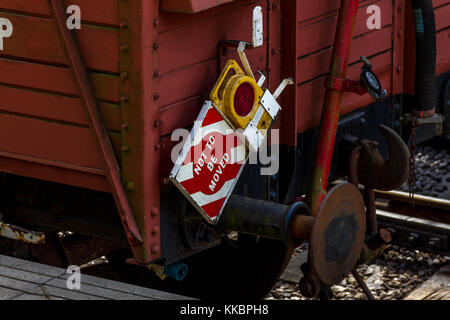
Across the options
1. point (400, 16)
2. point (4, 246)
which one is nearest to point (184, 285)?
point (4, 246)

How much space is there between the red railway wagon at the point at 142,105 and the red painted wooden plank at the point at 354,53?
0.04 feet

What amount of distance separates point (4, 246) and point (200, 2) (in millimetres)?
2695

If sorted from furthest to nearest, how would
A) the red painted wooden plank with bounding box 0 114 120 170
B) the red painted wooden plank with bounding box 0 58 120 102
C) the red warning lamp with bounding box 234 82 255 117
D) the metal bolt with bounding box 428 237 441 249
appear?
1. the metal bolt with bounding box 428 237 441 249
2. the red warning lamp with bounding box 234 82 255 117
3. the red painted wooden plank with bounding box 0 114 120 170
4. the red painted wooden plank with bounding box 0 58 120 102

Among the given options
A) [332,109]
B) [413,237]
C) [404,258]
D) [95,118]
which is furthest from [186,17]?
[404,258]

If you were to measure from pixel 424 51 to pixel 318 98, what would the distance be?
2.60 ft

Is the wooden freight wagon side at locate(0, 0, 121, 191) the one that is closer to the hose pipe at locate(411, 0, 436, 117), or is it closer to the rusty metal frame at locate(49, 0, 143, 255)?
the rusty metal frame at locate(49, 0, 143, 255)

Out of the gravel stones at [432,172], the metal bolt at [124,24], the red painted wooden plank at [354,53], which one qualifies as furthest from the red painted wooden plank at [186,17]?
the gravel stones at [432,172]

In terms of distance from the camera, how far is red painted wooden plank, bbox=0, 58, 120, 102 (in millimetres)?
4492

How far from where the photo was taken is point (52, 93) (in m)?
4.68

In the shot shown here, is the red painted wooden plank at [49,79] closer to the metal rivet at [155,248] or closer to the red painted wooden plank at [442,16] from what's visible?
the metal rivet at [155,248]

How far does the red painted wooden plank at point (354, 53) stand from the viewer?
17.6ft

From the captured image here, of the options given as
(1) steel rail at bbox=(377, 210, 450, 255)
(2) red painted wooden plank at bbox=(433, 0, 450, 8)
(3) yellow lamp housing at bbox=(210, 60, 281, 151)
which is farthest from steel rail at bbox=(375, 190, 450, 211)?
(3) yellow lamp housing at bbox=(210, 60, 281, 151)

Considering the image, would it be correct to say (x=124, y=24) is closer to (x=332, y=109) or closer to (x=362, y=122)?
(x=332, y=109)

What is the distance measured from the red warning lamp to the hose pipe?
1.49m
